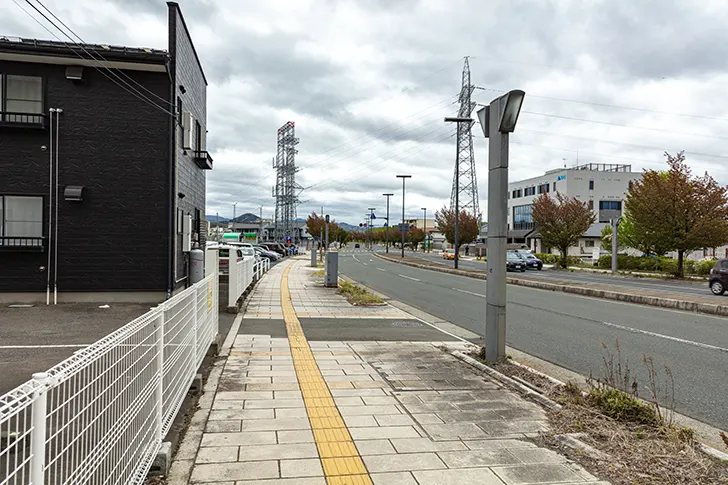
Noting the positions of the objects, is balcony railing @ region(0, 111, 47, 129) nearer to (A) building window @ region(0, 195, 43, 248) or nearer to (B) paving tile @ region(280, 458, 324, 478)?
(A) building window @ region(0, 195, 43, 248)

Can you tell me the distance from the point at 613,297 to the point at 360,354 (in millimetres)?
13063

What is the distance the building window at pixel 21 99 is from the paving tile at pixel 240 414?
12628 mm

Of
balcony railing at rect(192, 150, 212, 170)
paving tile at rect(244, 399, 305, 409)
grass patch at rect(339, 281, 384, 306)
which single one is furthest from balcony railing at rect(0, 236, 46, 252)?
paving tile at rect(244, 399, 305, 409)

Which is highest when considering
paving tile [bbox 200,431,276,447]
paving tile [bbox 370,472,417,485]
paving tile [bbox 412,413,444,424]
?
paving tile [bbox 200,431,276,447]

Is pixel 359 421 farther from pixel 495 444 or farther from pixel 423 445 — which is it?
pixel 495 444

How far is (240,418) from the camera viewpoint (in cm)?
489

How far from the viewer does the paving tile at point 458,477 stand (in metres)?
3.64

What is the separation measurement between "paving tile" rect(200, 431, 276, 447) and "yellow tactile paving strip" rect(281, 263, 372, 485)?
42 cm

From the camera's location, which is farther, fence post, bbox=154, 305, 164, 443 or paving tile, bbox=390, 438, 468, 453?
paving tile, bbox=390, 438, 468, 453

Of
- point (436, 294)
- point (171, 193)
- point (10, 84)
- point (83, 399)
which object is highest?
point (10, 84)

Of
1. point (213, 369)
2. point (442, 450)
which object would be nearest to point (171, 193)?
point (213, 369)

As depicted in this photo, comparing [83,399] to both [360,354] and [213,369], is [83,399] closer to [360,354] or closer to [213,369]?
[213,369]

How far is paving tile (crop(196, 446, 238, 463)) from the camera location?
3939 millimetres

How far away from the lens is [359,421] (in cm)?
487
